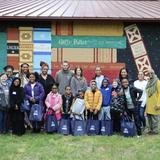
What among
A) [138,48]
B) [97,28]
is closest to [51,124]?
[97,28]

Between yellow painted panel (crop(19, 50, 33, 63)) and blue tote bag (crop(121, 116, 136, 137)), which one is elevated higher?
yellow painted panel (crop(19, 50, 33, 63))

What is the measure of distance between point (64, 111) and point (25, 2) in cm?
800

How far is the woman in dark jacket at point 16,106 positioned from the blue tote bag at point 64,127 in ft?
2.91

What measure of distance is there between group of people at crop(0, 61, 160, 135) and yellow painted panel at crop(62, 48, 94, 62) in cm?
308

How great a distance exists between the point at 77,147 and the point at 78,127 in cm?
138

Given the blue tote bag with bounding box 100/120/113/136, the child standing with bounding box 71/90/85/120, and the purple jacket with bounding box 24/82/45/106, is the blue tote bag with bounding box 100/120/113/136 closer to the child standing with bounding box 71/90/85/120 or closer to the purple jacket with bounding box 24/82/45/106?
the child standing with bounding box 71/90/85/120

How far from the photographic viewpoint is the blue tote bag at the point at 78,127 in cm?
1164

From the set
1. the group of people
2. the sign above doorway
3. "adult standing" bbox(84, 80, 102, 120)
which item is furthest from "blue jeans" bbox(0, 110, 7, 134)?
the sign above doorway

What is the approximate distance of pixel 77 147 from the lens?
1034 cm

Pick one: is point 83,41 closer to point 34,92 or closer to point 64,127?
point 34,92

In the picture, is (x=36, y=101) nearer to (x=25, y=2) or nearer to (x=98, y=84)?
(x=98, y=84)

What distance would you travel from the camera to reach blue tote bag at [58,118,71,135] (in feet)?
38.4

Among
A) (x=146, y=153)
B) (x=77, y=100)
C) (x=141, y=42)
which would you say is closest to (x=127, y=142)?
(x=146, y=153)

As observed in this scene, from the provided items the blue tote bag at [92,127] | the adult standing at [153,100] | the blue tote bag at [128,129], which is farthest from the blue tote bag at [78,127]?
the adult standing at [153,100]
